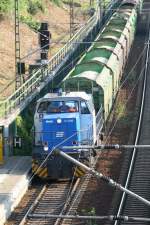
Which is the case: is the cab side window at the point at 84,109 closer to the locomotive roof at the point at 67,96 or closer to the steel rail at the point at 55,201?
the locomotive roof at the point at 67,96

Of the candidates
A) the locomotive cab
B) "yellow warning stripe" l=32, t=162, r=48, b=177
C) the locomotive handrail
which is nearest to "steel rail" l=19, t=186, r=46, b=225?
"yellow warning stripe" l=32, t=162, r=48, b=177

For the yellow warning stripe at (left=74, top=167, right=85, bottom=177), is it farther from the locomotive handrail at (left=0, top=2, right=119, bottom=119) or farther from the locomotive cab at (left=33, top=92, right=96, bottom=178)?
the locomotive handrail at (left=0, top=2, right=119, bottom=119)

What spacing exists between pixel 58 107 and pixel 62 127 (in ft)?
3.25

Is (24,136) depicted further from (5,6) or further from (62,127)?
(5,6)

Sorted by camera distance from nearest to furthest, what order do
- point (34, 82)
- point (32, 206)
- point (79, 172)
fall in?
point (32, 206), point (79, 172), point (34, 82)

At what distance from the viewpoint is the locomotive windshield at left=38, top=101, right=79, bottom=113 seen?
24.6m

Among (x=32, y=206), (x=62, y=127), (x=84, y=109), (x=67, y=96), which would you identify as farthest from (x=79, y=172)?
(x=32, y=206)

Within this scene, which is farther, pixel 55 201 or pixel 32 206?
pixel 55 201

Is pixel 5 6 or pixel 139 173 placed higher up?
pixel 5 6

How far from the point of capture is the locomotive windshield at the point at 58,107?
80.7 ft

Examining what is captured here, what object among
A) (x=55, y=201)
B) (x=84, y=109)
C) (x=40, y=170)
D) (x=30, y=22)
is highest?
(x=30, y=22)

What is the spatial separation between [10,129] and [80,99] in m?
4.85

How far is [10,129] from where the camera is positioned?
2825cm

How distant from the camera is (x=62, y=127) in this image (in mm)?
24078
